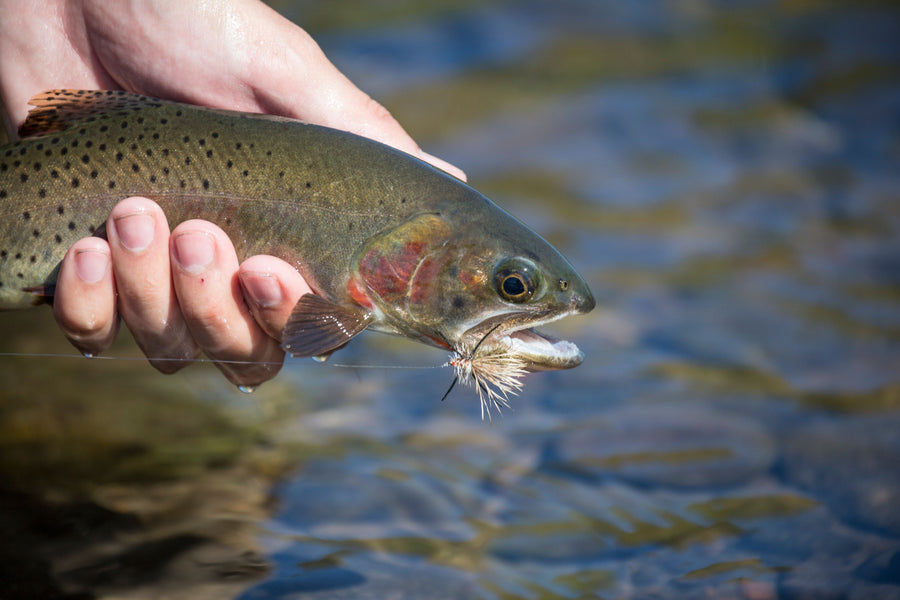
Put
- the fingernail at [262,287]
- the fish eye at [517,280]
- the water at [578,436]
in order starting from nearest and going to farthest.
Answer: the fish eye at [517,280] < the fingernail at [262,287] < the water at [578,436]

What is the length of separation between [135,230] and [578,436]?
3185mm

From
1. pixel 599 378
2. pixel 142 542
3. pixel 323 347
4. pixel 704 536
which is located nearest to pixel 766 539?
pixel 704 536

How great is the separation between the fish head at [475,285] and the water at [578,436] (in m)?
1.39

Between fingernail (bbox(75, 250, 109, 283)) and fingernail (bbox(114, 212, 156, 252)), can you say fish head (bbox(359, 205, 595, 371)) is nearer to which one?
fingernail (bbox(114, 212, 156, 252))

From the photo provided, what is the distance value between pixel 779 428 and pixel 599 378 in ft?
4.11

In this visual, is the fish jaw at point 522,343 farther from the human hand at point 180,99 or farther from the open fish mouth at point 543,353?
the human hand at point 180,99

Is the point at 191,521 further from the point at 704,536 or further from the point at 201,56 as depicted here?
the point at 704,536

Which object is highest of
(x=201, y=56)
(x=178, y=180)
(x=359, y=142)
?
(x=201, y=56)

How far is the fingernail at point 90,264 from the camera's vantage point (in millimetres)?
3482

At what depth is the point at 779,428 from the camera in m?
5.71

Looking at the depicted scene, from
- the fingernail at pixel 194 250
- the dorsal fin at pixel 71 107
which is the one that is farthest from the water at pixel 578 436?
the dorsal fin at pixel 71 107

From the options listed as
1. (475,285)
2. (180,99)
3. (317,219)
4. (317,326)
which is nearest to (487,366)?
(475,285)

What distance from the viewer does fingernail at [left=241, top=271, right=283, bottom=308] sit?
11.3 feet

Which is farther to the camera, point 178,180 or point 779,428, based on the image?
point 779,428
